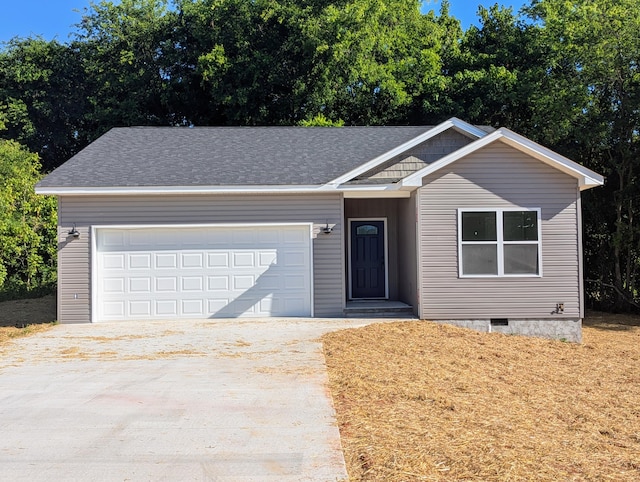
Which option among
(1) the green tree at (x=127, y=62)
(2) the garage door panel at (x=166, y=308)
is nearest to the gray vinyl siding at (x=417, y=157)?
(2) the garage door panel at (x=166, y=308)

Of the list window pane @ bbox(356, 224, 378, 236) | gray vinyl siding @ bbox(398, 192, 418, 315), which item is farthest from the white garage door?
window pane @ bbox(356, 224, 378, 236)

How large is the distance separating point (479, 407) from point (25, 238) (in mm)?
16238

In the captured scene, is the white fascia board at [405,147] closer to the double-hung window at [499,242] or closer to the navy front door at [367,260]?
the double-hung window at [499,242]

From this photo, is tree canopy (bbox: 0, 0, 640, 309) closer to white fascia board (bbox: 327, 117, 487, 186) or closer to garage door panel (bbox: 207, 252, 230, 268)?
white fascia board (bbox: 327, 117, 487, 186)

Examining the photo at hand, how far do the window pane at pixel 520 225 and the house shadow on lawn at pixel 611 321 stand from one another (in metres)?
4.38

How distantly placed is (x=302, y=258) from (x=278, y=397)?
6.80 m

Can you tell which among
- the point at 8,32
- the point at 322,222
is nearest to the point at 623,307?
the point at 322,222

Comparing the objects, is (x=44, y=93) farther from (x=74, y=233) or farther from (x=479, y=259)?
(x=479, y=259)

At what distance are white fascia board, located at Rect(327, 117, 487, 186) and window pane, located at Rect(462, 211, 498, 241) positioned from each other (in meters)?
2.24

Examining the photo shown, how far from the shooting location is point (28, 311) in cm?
1468

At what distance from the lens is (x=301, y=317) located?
12.6 meters

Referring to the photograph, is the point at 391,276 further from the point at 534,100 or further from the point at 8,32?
the point at 8,32

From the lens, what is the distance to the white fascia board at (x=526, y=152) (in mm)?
11328

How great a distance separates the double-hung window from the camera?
1166 centimetres
